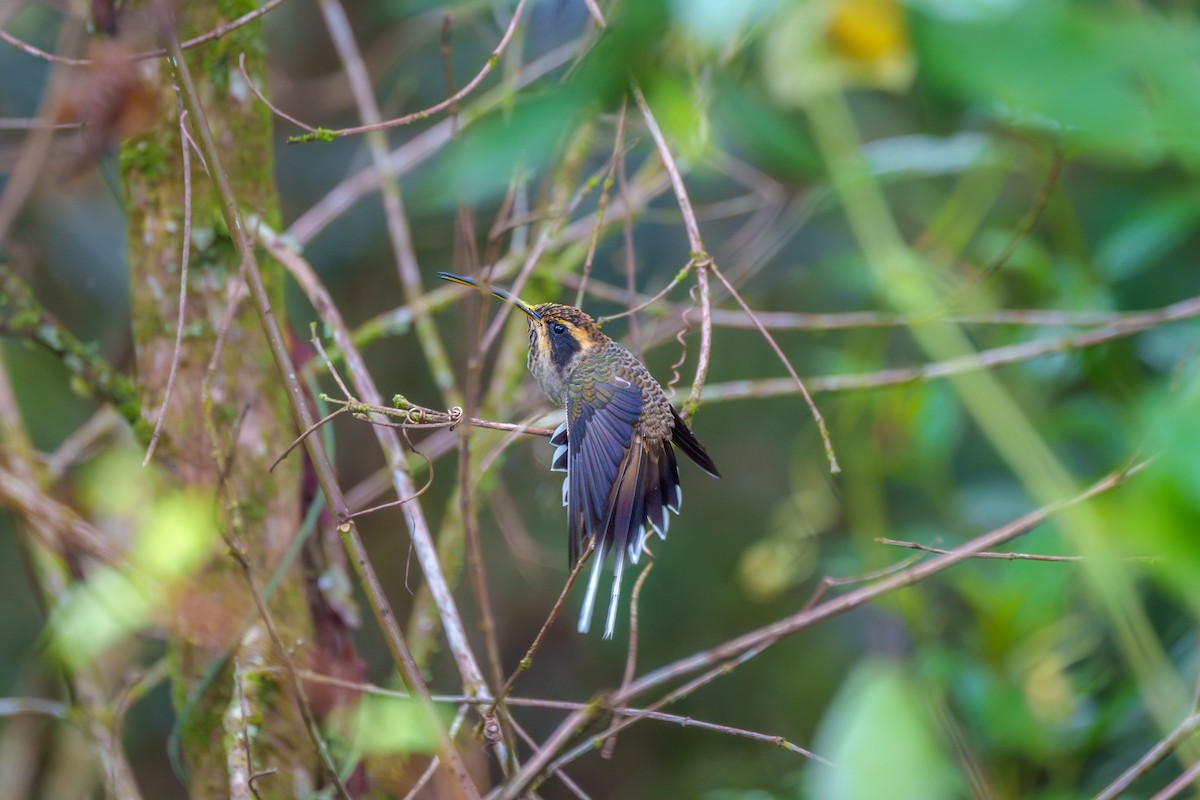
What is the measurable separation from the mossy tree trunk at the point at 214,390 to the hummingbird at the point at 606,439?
0.47 m

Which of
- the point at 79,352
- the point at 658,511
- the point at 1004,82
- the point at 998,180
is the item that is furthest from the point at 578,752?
the point at 998,180

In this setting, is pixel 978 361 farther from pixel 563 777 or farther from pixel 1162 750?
pixel 563 777

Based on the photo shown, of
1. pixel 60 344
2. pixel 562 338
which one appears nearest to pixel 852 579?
pixel 562 338

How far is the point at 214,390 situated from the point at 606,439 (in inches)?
29.8

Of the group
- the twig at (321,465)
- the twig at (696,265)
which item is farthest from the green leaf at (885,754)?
the twig at (696,265)

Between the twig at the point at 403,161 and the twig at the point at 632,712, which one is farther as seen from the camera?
the twig at the point at 403,161

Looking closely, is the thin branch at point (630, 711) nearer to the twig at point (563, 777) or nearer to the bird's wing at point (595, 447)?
the twig at point (563, 777)

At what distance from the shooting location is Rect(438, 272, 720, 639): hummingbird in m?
1.58

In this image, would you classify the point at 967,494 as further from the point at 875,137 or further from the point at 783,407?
the point at 875,137

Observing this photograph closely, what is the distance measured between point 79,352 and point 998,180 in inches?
93.4

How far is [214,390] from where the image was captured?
74.6 inches

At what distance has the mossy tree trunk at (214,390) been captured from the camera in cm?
184

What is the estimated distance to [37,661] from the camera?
9.36 feet

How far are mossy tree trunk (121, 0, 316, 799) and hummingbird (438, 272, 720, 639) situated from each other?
0.47m
